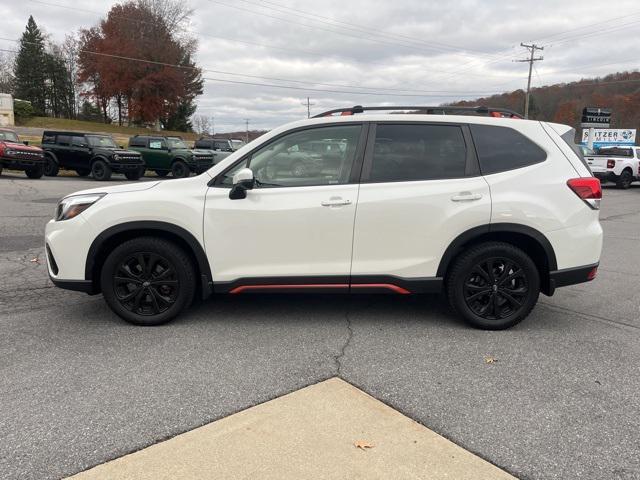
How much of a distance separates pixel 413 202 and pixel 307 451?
224 centimetres

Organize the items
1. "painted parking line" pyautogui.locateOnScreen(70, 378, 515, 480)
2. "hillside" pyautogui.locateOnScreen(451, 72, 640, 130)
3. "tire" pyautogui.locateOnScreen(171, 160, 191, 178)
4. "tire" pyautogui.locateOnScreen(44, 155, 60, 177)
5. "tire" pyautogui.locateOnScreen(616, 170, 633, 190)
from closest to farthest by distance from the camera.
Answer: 1. "painted parking line" pyautogui.locateOnScreen(70, 378, 515, 480)
2. "tire" pyautogui.locateOnScreen(44, 155, 60, 177)
3. "tire" pyautogui.locateOnScreen(171, 160, 191, 178)
4. "tire" pyautogui.locateOnScreen(616, 170, 633, 190)
5. "hillside" pyautogui.locateOnScreen(451, 72, 640, 130)

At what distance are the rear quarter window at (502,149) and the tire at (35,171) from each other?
18.6 meters

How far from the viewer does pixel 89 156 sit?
771 inches

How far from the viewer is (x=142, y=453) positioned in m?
2.55

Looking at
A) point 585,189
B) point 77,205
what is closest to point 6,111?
point 77,205

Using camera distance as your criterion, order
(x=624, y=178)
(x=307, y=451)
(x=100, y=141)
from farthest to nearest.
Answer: (x=624, y=178), (x=100, y=141), (x=307, y=451)

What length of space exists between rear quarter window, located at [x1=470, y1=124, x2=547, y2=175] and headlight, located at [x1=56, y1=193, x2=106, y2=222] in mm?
3244

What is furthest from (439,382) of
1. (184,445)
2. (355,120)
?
(355,120)

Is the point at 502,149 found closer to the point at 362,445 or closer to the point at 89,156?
the point at 362,445

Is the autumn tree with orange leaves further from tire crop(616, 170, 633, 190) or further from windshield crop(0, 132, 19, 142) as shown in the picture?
tire crop(616, 170, 633, 190)

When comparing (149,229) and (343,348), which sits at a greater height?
(149,229)

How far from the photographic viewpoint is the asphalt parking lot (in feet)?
8.69

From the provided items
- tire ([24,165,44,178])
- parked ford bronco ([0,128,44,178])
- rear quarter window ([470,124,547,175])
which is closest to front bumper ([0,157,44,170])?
parked ford bronco ([0,128,44,178])

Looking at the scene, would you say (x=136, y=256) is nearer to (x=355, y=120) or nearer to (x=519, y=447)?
(x=355, y=120)
